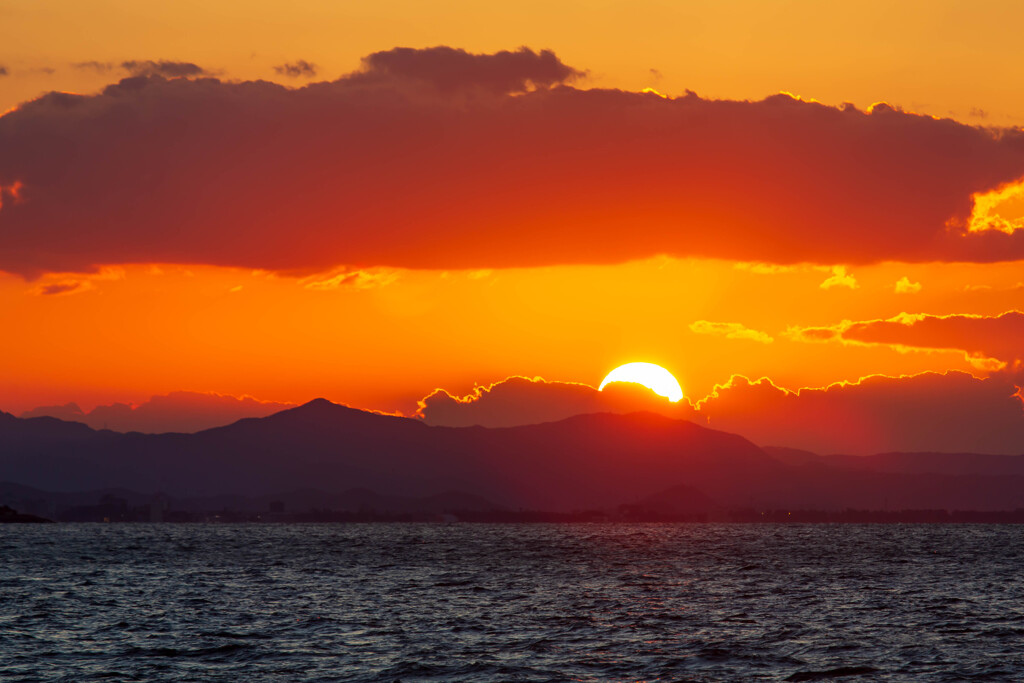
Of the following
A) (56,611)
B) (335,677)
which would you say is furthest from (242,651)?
(56,611)

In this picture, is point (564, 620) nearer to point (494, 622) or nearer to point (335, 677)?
point (494, 622)

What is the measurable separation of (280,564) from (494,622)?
330ft

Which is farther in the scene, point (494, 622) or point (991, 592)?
point (991, 592)

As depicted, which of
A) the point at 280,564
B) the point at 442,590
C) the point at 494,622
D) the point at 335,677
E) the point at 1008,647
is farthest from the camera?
the point at 280,564

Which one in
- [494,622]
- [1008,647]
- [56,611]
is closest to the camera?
[1008,647]

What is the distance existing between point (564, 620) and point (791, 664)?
26.6m

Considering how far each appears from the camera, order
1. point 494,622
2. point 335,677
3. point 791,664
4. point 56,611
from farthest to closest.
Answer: point 56,611 < point 494,622 < point 791,664 < point 335,677

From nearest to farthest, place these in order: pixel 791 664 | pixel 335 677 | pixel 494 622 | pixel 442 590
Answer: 1. pixel 335 677
2. pixel 791 664
3. pixel 494 622
4. pixel 442 590

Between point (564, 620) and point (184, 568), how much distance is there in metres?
96.2

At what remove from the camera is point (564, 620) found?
8994cm

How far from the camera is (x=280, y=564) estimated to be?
181 metres

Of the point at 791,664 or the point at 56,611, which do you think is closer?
the point at 791,664

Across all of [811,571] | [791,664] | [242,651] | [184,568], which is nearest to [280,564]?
[184,568]

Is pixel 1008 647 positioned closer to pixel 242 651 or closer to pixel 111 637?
pixel 242 651
